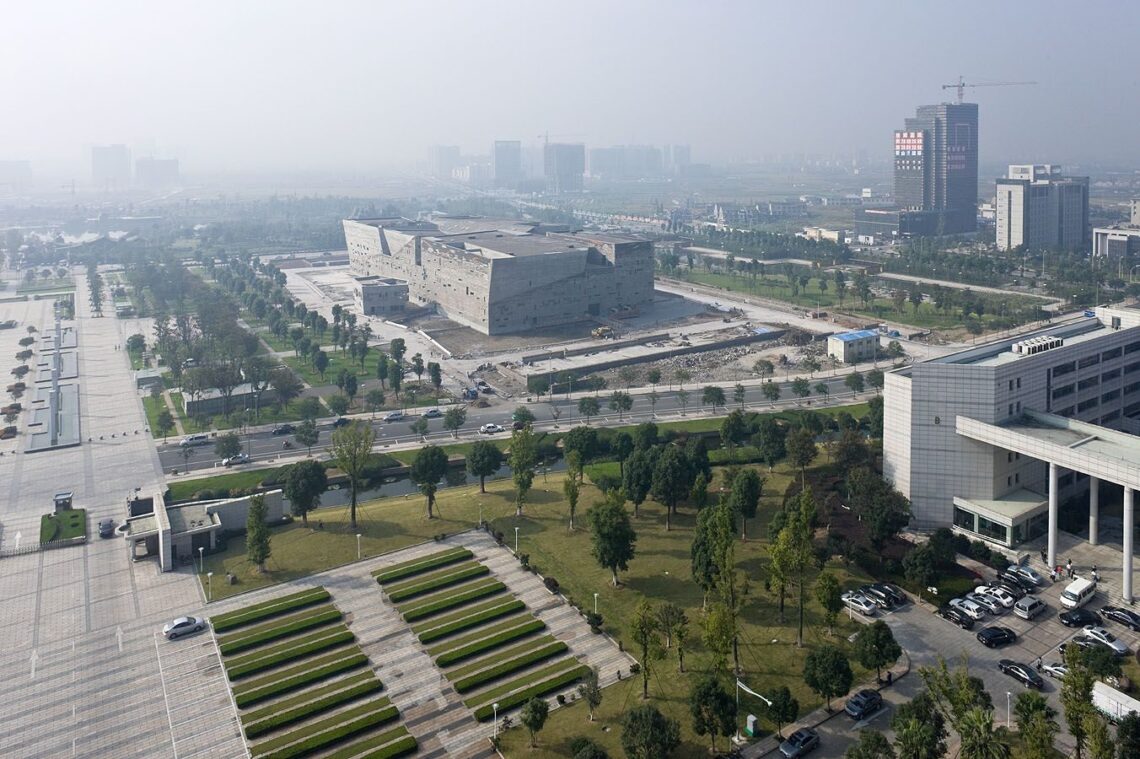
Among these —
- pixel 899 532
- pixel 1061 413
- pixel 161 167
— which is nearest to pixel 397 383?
pixel 899 532

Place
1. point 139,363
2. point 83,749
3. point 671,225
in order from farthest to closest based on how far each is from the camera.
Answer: point 671,225, point 139,363, point 83,749

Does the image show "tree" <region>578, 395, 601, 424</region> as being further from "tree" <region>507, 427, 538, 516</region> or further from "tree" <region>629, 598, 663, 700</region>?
"tree" <region>629, 598, 663, 700</region>

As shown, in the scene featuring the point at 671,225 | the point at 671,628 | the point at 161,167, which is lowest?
the point at 671,628

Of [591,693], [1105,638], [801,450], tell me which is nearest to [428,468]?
[801,450]

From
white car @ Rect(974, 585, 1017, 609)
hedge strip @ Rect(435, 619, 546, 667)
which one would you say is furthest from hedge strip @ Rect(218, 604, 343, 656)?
white car @ Rect(974, 585, 1017, 609)

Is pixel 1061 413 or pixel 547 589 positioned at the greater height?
Answer: pixel 1061 413

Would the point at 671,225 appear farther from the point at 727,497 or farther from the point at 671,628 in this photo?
the point at 671,628

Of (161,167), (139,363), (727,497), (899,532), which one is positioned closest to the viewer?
(899,532)
